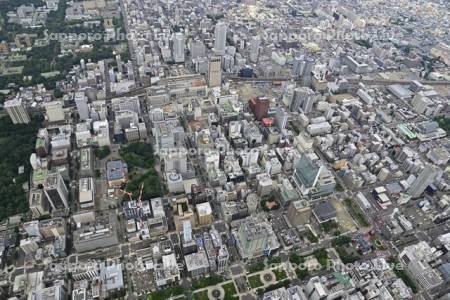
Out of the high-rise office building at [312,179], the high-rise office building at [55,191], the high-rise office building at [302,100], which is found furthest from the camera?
the high-rise office building at [302,100]

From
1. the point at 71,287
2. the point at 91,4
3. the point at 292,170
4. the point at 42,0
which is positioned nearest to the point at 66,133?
the point at 71,287

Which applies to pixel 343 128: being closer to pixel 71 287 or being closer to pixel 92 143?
pixel 92 143

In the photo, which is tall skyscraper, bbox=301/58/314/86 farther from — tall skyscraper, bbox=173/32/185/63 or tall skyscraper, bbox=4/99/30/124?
tall skyscraper, bbox=4/99/30/124

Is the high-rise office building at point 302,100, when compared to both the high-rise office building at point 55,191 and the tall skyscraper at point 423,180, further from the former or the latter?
the high-rise office building at point 55,191

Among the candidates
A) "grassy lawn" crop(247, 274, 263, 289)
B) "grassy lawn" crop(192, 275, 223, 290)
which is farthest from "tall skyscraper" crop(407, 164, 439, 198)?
"grassy lawn" crop(192, 275, 223, 290)

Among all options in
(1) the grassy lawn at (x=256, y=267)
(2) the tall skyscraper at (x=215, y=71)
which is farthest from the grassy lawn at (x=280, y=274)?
(2) the tall skyscraper at (x=215, y=71)

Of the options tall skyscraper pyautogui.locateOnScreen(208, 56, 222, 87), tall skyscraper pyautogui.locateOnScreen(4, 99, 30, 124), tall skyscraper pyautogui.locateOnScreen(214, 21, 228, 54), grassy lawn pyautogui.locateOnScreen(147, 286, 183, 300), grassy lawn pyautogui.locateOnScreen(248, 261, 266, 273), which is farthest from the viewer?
tall skyscraper pyautogui.locateOnScreen(214, 21, 228, 54)
